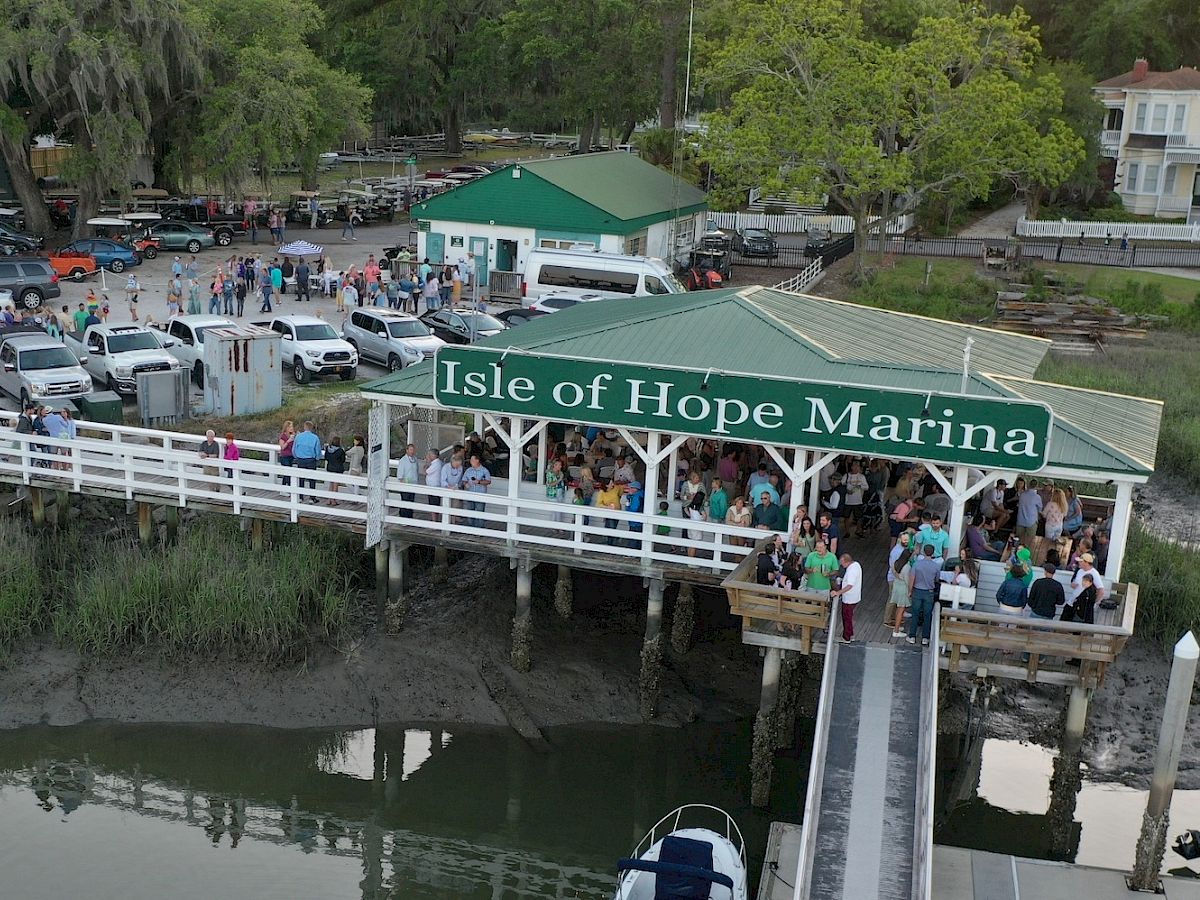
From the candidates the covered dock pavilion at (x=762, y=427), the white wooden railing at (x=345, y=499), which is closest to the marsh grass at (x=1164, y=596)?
the covered dock pavilion at (x=762, y=427)

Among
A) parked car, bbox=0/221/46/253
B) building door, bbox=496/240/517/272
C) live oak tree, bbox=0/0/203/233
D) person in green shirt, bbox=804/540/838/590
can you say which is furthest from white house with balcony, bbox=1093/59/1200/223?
person in green shirt, bbox=804/540/838/590

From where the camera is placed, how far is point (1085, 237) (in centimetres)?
5653

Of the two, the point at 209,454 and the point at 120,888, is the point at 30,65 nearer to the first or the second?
the point at 209,454

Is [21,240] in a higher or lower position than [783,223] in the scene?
lower

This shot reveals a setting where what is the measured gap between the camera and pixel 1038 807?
65.9 feet

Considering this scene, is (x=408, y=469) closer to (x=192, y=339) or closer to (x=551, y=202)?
(x=192, y=339)

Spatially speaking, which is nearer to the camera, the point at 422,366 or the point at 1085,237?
the point at 422,366

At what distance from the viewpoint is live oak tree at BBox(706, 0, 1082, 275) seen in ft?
147

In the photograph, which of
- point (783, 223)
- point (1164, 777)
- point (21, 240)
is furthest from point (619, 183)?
point (1164, 777)

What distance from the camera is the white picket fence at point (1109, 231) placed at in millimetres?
56844

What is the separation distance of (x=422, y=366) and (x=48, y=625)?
7.18 meters

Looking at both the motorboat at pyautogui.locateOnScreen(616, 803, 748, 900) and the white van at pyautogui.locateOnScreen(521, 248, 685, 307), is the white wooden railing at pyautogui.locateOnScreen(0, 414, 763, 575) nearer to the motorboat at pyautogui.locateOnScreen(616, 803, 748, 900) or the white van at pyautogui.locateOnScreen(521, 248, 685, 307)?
the motorboat at pyautogui.locateOnScreen(616, 803, 748, 900)

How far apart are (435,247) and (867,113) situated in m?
14.6

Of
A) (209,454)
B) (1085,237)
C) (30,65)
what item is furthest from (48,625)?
(1085,237)
